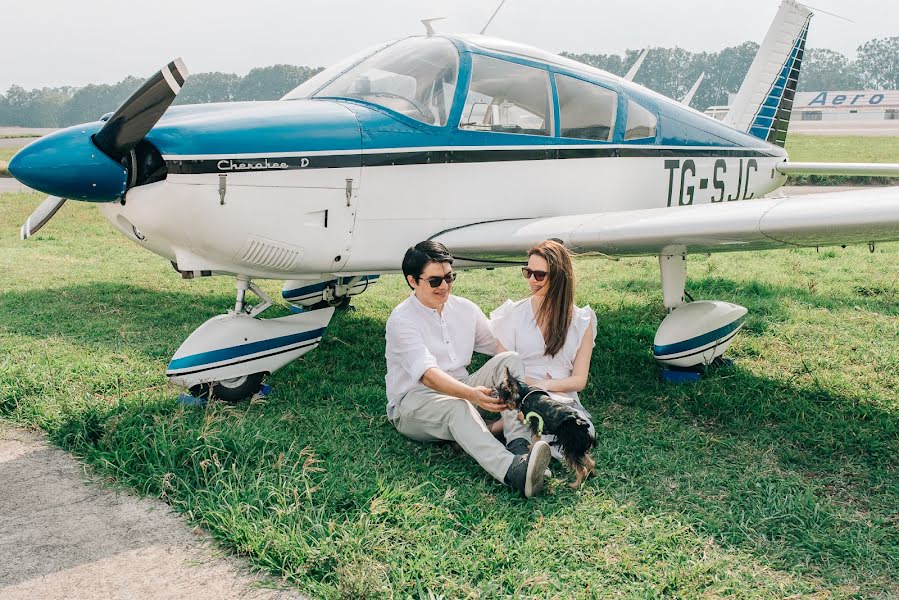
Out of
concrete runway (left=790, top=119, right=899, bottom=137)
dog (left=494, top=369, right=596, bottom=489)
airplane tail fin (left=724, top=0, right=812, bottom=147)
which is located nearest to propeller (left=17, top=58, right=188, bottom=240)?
dog (left=494, top=369, right=596, bottom=489)

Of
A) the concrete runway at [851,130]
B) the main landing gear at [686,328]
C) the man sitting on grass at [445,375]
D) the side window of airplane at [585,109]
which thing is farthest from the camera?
the concrete runway at [851,130]

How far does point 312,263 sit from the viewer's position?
4.52m

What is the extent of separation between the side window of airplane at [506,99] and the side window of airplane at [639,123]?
82cm

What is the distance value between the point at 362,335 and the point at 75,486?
2906 millimetres

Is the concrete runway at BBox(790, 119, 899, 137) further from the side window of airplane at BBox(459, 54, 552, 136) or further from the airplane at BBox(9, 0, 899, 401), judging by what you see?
the side window of airplane at BBox(459, 54, 552, 136)

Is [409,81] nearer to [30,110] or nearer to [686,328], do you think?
[686,328]

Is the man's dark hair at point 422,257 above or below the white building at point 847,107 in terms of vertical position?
above

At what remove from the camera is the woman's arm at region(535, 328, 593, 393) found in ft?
12.2

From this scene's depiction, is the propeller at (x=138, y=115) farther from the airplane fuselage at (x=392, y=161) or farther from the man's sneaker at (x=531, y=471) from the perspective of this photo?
the man's sneaker at (x=531, y=471)

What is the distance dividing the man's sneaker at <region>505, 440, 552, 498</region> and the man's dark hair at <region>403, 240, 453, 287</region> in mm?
983

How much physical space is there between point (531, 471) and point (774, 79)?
20.7 ft

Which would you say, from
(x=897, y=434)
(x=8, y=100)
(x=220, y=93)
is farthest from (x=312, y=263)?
Result: (x=8, y=100)

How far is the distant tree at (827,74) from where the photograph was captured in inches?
4909

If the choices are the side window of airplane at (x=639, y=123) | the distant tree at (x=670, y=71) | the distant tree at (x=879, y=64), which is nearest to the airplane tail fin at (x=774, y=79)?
the side window of airplane at (x=639, y=123)
